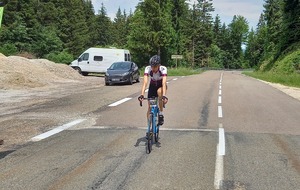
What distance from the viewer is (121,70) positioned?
83.3 ft

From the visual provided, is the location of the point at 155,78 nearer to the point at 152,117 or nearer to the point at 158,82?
the point at 158,82

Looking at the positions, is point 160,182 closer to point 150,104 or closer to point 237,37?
point 150,104

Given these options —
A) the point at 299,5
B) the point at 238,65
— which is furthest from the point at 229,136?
the point at 238,65

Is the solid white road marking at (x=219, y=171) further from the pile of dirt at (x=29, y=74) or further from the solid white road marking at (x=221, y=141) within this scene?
the pile of dirt at (x=29, y=74)

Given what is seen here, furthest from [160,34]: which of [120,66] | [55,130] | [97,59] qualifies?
[55,130]

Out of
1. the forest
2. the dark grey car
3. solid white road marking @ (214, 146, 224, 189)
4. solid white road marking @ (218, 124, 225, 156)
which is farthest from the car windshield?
solid white road marking @ (214, 146, 224, 189)

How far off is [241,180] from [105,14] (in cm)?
11568

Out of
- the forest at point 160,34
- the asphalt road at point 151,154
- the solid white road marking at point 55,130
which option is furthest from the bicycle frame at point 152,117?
the forest at point 160,34

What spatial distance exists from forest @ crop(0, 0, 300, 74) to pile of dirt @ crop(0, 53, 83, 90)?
169 inches

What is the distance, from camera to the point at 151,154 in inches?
269

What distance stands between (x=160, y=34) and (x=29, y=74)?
157ft

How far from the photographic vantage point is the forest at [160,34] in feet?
167

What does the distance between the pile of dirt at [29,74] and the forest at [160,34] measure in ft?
14.1

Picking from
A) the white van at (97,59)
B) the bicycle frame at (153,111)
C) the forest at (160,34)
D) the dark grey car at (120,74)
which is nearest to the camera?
the bicycle frame at (153,111)
